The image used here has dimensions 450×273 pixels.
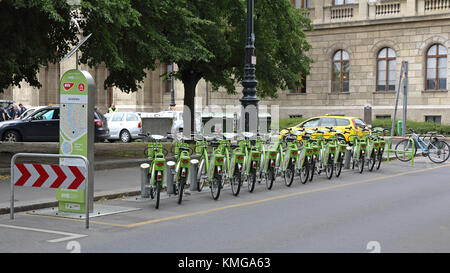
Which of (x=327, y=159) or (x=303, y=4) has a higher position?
(x=303, y=4)

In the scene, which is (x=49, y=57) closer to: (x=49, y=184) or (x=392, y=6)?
(x=49, y=184)

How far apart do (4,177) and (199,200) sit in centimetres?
496

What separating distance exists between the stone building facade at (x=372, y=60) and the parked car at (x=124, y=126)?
6.64m

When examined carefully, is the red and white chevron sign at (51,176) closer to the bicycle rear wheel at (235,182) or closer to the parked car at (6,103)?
the bicycle rear wheel at (235,182)

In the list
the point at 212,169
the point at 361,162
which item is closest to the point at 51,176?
the point at 212,169

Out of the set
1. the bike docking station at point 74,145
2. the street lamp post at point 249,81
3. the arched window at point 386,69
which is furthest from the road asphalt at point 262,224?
the arched window at point 386,69

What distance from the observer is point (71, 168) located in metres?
9.55

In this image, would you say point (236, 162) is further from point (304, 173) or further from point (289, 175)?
point (304, 173)

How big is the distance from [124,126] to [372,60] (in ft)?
54.8

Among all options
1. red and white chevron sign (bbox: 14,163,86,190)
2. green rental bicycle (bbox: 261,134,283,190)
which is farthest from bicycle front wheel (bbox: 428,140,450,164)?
red and white chevron sign (bbox: 14,163,86,190)

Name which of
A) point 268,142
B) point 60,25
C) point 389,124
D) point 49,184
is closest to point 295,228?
point 49,184

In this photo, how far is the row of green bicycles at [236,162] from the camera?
1156cm

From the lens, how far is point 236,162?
41.0ft

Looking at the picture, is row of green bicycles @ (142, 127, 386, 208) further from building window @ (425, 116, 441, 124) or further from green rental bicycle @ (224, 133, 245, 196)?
building window @ (425, 116, 441, 124)
